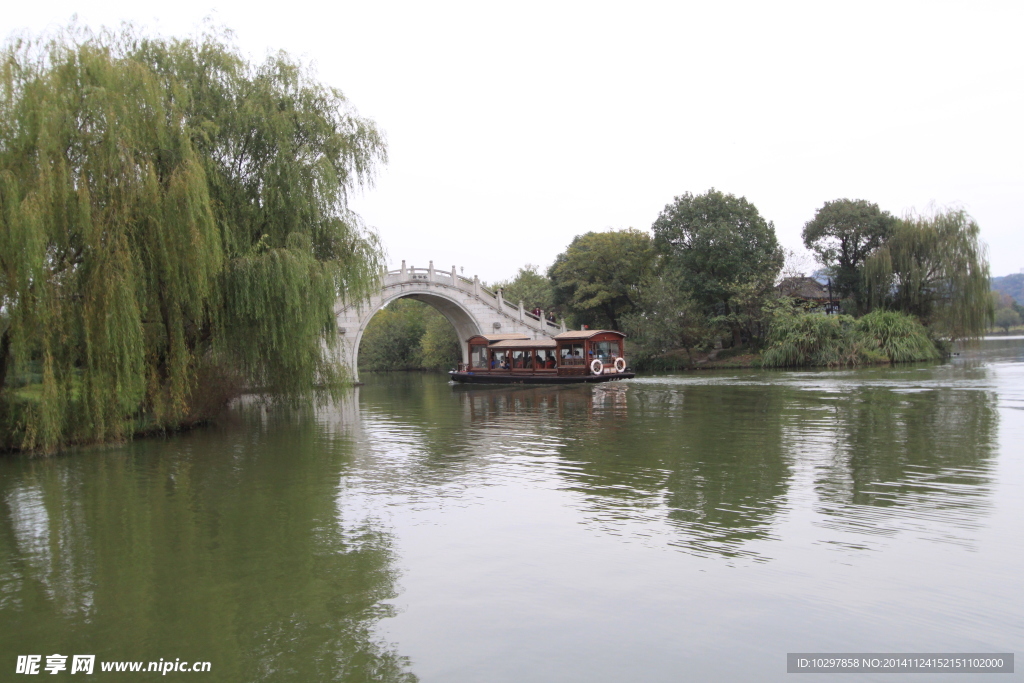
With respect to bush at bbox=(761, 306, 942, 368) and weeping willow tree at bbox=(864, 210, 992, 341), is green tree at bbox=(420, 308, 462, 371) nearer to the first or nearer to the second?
bush at bbox=(761, 306, 942, 368)

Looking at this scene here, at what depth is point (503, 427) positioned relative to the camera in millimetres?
14758

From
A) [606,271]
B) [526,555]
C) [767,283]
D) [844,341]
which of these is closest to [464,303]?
[606,271]

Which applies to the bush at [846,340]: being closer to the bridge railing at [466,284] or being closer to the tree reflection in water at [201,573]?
the bridge railing at [466,284]

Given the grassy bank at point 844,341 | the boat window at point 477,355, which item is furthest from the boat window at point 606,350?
the grassy bank at point 844,341

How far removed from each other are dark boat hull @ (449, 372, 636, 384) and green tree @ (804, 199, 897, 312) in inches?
517

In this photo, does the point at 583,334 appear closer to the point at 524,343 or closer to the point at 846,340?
the point at 524,343

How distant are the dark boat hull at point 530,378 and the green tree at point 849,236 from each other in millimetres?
13121

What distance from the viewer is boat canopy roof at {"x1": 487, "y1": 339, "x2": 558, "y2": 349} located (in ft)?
93.0

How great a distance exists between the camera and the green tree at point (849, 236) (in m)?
34.0

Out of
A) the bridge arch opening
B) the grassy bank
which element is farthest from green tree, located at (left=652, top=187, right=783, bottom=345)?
the bridge arch opening

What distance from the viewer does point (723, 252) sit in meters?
34.3

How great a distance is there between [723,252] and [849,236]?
572 cm

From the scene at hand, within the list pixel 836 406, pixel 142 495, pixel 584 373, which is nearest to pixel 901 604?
pixel 142 495

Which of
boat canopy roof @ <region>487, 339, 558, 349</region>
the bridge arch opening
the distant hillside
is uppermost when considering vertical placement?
the distant hillside
